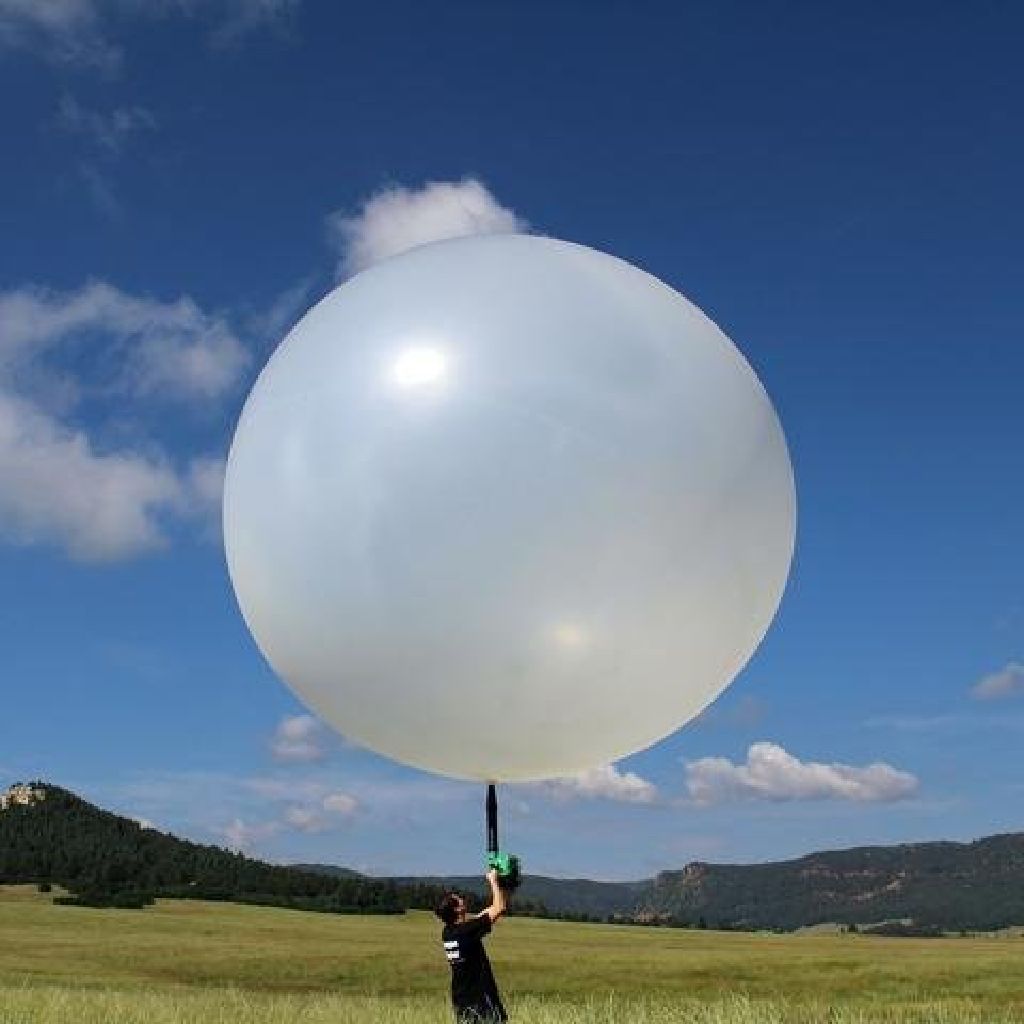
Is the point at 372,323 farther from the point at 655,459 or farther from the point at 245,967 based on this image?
the point at 245,967

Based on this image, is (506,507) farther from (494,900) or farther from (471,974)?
(471,974)

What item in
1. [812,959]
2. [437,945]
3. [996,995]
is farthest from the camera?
[437,945]

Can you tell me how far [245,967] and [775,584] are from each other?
36.8 m

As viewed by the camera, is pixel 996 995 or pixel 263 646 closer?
pixel 263 646

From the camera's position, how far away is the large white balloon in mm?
8703

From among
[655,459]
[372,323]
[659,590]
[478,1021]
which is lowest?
[478,1021]

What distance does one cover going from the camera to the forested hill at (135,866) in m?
94.1

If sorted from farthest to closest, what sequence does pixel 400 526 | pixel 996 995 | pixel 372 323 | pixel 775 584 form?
1. pixel 996 995
2. pixel 775 584
3. pixel 372 323
4. pixel 400 526

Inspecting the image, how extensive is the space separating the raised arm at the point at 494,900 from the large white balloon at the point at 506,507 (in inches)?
28.6

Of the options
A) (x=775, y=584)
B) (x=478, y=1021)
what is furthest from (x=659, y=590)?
(x=478, y=1021)

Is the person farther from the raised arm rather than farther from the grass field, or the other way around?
the grass field

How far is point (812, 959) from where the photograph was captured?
46469 mm

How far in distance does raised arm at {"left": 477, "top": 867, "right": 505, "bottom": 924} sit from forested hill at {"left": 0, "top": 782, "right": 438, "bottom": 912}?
3040 inches

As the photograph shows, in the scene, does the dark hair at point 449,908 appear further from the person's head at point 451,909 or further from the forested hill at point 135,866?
the forested hill at point 135,866
